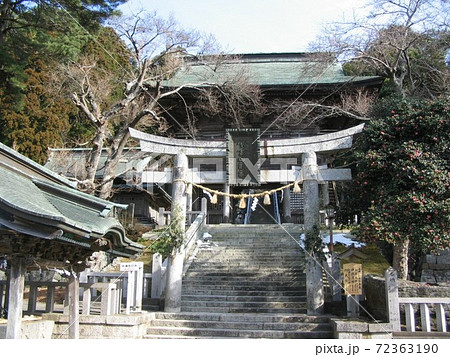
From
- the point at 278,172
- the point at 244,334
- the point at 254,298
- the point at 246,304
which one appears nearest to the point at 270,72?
the point at 278,172

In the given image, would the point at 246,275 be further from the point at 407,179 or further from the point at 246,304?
the point at 407,179

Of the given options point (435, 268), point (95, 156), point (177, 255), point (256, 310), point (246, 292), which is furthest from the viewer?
point (95, 156)

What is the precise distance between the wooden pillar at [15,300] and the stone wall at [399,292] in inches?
254

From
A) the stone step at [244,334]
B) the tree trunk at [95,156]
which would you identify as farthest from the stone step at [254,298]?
the tree trunk at [95,156]

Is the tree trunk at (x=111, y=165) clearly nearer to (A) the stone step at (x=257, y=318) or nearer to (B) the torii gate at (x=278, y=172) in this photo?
(B) the torii gate at (x=278, y=172)

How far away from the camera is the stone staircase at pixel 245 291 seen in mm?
9055

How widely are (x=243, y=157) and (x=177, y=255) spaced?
3.32 metres

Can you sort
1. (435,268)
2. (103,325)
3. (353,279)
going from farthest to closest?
(435,268), (353,279), (103,325)

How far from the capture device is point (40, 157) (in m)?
20.9

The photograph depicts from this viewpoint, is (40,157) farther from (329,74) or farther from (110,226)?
(110,226)

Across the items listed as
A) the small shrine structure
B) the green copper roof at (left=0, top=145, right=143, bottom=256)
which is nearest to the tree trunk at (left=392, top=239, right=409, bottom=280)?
the green copper roof at (left=0, top=145, right=143, bottom=256)

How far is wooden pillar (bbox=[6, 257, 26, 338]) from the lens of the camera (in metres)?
5.75

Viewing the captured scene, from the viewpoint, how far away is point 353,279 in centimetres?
896
